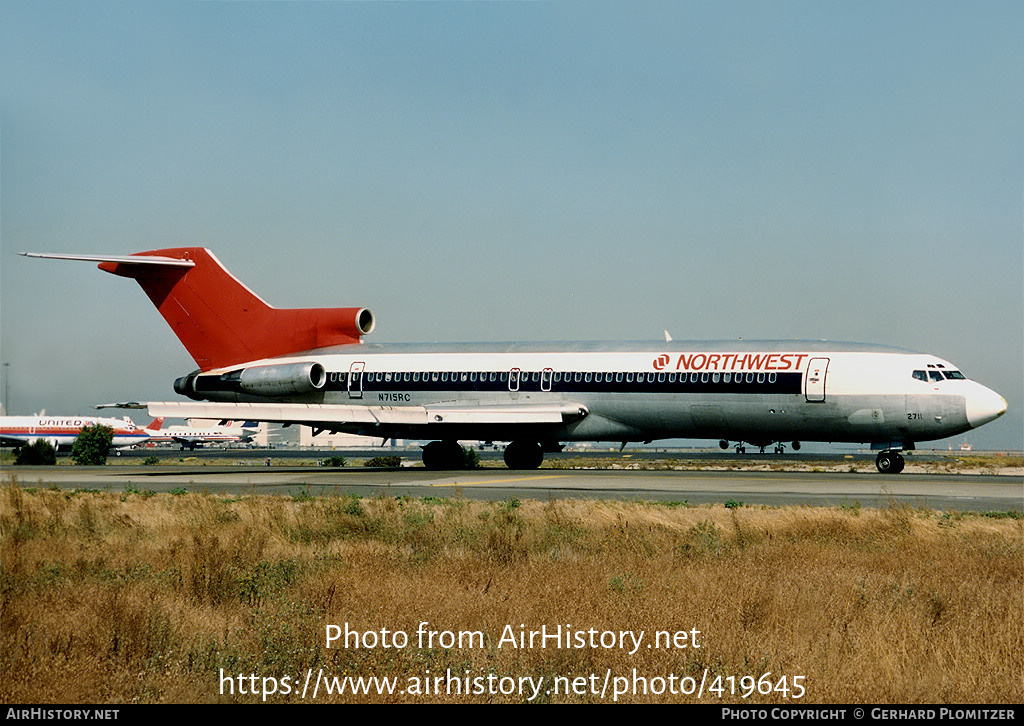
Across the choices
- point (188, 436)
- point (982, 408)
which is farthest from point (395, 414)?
point (188, 436)

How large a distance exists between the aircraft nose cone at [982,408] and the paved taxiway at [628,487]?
5.32ft

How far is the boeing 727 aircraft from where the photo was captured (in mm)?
29562

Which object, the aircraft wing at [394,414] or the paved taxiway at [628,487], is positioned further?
the aircraft wing at [394,414]

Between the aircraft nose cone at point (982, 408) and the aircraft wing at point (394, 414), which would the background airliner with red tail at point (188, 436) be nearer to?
the aircraft wing at point (394, 414)

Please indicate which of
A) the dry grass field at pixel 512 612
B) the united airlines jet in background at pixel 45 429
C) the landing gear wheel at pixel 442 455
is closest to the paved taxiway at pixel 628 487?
the landing gear wheel at pixel 442 455

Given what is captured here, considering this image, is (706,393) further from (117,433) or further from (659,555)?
(117,433)

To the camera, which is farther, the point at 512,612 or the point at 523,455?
the point at 523,455

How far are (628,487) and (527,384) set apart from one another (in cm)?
982

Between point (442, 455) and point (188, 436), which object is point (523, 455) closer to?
point (442, 455)

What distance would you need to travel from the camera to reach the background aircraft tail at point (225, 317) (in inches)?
1490

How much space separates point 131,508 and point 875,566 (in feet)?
40.6

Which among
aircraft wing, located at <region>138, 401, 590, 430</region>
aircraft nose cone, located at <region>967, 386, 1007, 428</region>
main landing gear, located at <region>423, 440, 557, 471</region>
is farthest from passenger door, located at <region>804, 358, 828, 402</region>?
main landing gear, located at <region>423, 440, 557, 471</region>

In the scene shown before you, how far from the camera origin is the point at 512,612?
898 centimetres
